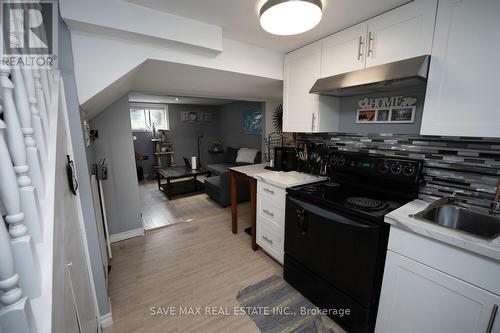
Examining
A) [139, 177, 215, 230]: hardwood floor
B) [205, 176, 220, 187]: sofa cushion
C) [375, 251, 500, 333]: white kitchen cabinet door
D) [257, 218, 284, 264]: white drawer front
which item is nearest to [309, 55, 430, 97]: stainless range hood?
[375, 251, 500, 333]: white kitchen cabinet door

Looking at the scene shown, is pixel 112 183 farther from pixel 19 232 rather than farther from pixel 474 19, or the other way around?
pixel 474 19

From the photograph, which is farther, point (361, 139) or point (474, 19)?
point (361, 139)

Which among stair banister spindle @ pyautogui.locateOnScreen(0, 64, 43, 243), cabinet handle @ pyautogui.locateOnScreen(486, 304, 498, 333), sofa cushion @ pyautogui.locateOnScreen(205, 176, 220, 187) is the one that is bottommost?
sofa cushion @ pyautogui.locateOnScreen(205, 176, 220, 187)

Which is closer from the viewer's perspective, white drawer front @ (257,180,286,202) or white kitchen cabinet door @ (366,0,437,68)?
white kitchen cabinet door @ (366,0,437,68)

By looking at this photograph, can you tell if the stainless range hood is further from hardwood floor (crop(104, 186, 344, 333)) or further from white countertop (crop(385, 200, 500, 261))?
hardwood floor (crop(104, 186, 344, 333))

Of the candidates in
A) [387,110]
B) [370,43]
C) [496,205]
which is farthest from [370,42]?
[496,205]

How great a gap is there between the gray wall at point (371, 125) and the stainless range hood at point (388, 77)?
0.07 m

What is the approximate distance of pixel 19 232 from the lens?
59 cm

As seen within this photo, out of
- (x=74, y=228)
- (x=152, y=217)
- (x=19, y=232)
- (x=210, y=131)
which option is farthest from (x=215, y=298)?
(x=210, y=131)

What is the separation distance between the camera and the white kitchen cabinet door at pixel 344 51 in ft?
5.33

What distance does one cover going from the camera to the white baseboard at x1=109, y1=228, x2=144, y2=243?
267 cm

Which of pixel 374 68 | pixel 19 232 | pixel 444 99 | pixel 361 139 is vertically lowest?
pixel 19 232

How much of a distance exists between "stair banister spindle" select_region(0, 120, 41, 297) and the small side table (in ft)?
17.7

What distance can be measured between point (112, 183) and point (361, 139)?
114 inches
